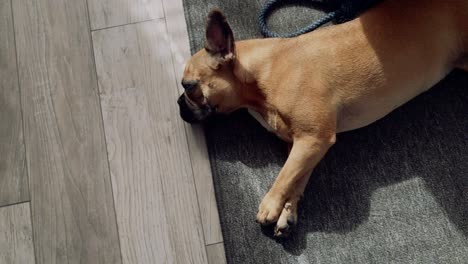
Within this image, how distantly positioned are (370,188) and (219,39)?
0.83 meters

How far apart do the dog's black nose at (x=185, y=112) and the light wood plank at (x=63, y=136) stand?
408mm

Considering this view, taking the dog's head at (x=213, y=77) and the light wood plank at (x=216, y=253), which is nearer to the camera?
the dog's head at (x=213, y=77)

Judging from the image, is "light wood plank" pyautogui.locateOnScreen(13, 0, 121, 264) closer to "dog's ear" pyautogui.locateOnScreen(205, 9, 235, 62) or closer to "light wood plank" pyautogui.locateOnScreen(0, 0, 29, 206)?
"light wood plank" pyautogui.locateOnScreen(0, 0, 29, 206)

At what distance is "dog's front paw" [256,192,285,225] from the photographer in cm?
181

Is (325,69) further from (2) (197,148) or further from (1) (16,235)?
(1) (16,235)

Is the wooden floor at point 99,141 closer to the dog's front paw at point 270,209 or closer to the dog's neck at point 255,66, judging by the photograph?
the dog's front paw at point 270,209

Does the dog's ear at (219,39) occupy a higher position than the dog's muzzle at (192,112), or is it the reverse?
the dog's ear at (219,39)

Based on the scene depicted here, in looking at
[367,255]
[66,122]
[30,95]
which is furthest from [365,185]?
[30,95]

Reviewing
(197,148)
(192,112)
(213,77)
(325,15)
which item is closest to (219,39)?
(213,77)

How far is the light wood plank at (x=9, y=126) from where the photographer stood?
2031 millimetres

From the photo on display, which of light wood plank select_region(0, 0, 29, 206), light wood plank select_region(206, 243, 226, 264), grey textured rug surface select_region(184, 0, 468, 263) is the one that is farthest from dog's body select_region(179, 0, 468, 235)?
light wood plank select_region(0, 0, 29, 206)

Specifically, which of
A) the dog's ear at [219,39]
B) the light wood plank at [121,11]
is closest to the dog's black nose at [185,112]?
the dog's ear at [219,39]

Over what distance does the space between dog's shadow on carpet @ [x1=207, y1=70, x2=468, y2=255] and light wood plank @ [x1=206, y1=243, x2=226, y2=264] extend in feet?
0.54

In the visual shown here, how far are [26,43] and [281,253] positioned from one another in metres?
1.48
